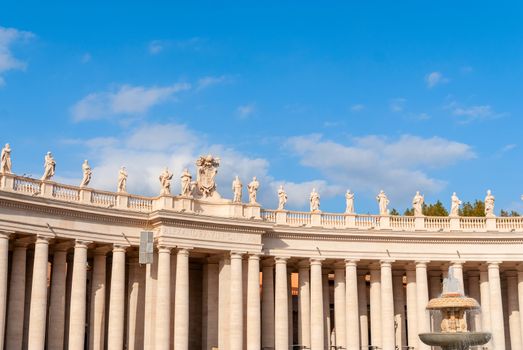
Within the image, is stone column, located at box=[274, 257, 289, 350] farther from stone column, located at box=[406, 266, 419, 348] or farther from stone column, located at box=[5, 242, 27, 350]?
stone column, located at box=[5, 242, 27, 350]

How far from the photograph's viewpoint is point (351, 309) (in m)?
85.6

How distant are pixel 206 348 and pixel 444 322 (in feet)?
99.0

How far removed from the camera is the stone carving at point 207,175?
83.4 meters

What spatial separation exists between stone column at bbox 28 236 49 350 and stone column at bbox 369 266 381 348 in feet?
113

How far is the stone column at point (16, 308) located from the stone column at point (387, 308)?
35343mm

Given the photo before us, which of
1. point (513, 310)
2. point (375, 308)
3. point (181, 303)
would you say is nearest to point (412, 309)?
point (375, 308)

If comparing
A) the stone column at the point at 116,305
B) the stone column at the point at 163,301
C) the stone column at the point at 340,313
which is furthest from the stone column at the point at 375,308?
Answer: the stone column at the point at 116,305

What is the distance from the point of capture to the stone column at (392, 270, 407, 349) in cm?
9175

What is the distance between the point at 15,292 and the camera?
70375mm

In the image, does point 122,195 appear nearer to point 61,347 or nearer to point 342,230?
point 61,347

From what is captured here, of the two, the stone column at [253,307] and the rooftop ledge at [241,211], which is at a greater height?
the rooftop ledge at [241,211]

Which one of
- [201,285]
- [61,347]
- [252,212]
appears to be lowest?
[61,347]

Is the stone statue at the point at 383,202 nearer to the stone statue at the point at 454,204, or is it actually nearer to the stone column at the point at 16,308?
the stone statue at the point at 454,204

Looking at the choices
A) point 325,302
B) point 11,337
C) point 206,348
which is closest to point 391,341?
point 325,302
